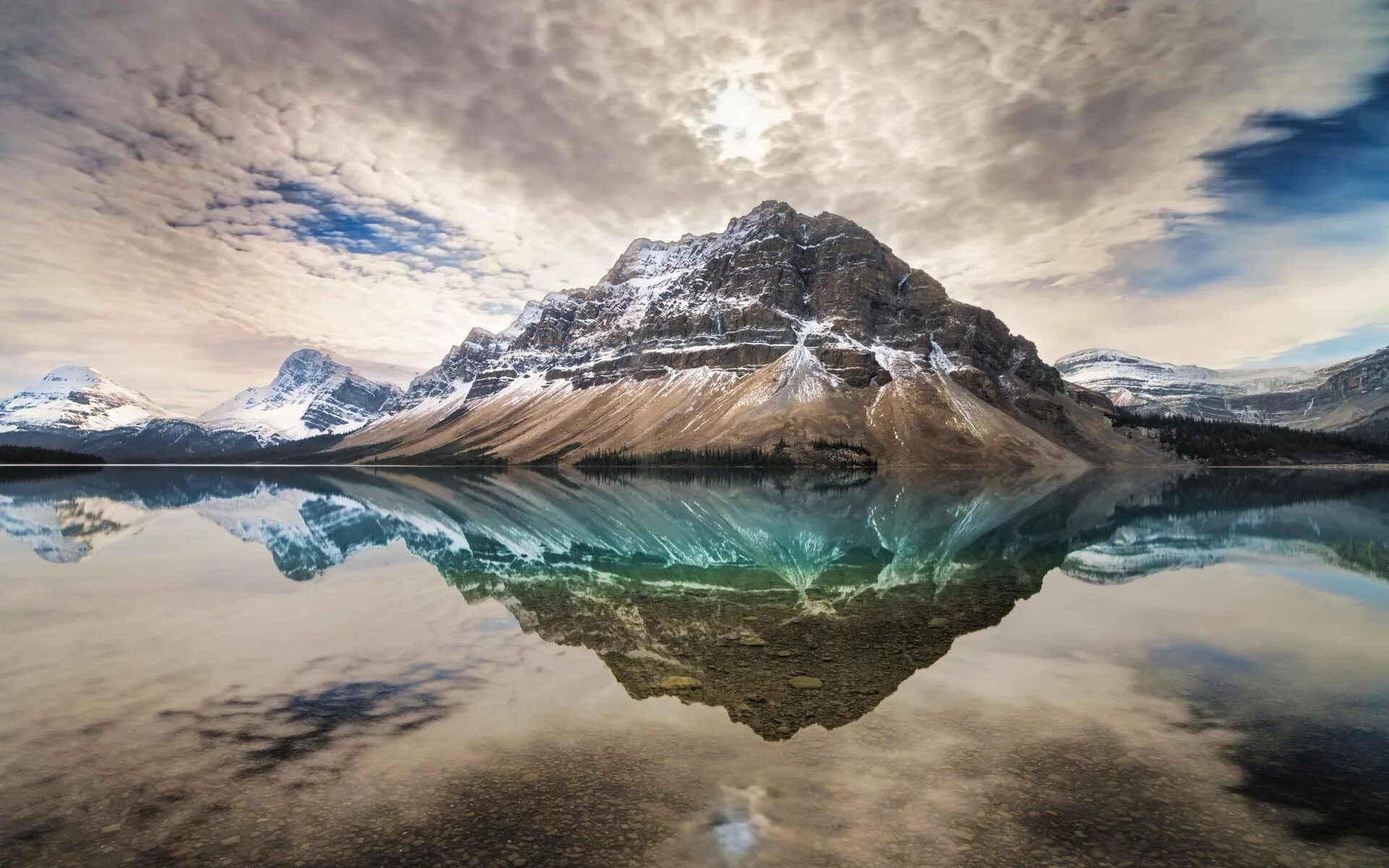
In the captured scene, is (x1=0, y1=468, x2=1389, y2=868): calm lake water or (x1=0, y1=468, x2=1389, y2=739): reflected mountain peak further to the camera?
(x1=0, y1=468, x2=1389, y2=739): reflected mountain peak

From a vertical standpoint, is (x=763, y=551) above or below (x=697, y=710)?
above

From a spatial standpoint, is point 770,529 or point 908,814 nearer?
point 908,814

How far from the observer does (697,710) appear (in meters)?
19.1

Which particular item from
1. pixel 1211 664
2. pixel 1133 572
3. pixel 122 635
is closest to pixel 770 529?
pixel 1133 572

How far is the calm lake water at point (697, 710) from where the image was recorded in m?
12.6

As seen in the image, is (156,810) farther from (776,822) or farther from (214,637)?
(214,637)

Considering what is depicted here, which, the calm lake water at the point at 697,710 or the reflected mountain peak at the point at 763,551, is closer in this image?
the calm lake water at the point at 697,710

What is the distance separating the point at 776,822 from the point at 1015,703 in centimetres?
1043

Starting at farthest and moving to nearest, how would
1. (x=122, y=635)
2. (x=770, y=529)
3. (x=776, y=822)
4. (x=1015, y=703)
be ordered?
(x=770, y=529) < (x=122, y=635) < (x=1015, y=703) < (x=776, y=822)

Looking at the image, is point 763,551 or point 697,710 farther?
point 763,551

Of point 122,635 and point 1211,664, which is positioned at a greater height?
point 122,635

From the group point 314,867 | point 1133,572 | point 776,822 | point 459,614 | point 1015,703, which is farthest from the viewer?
point 1133,572

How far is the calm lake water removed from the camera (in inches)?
497

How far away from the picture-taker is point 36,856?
38.4ft
